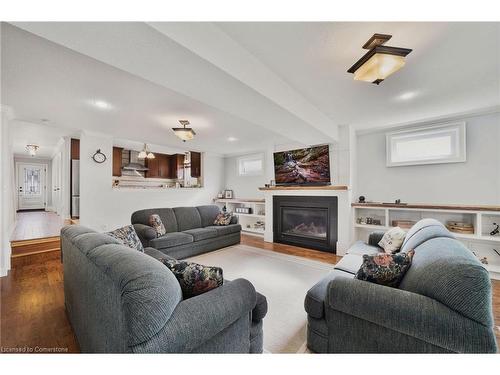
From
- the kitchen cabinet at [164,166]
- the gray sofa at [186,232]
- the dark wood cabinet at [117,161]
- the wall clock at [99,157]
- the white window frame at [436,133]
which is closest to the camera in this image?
the white window frame at [436,133]

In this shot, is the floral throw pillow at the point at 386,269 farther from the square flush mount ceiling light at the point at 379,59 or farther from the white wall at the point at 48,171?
the white wall at the point at 48,171

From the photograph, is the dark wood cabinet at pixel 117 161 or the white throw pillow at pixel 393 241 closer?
the white throw pillow at pixel 393 241

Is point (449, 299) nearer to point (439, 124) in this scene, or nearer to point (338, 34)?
point (338, 34)

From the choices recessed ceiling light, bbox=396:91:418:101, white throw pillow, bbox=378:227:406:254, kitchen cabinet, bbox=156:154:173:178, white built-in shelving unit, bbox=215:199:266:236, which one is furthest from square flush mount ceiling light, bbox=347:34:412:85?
kitchen cabinet, bbox=156:154:173:178

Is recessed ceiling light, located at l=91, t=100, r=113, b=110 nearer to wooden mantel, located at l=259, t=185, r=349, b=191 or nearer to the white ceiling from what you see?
the white ceiling

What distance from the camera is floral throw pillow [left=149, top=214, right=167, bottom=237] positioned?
3601 mm

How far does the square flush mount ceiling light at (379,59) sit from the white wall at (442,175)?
8.82 feet

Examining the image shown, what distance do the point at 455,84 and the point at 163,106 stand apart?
3580 mm

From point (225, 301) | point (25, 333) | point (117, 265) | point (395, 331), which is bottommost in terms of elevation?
point (25, 333)

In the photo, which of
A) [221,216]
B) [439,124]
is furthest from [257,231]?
[439,124]

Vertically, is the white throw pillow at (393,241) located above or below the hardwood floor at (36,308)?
above

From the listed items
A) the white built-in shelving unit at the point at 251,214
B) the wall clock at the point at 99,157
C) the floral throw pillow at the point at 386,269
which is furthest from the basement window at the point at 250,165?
the floral throw pillow at the point at 386,269

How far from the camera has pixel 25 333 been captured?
1.71 metres

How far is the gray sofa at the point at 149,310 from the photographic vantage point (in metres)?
0.85
